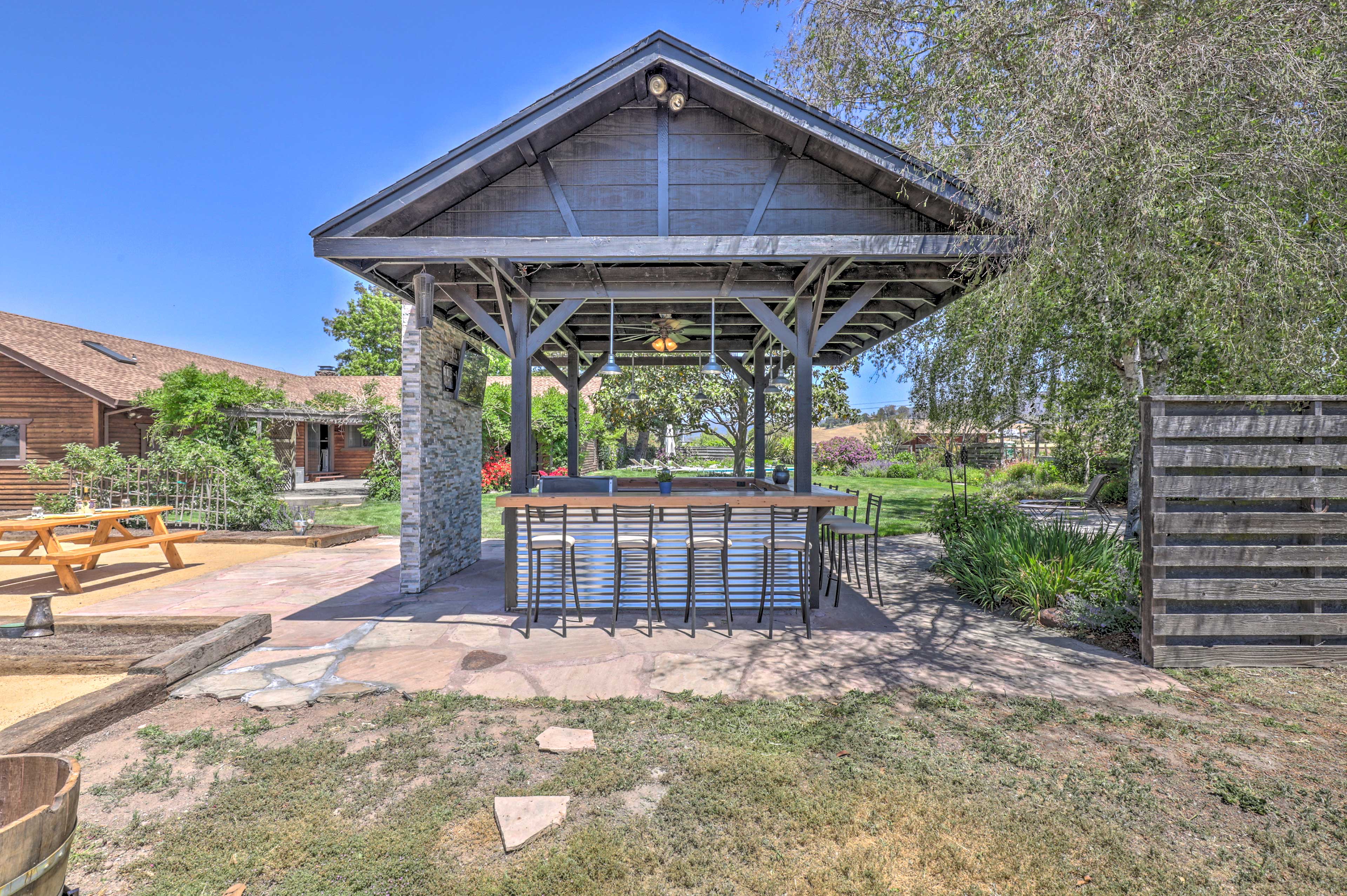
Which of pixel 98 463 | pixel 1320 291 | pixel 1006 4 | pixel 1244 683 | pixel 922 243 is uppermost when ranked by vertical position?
pixel 1006 4

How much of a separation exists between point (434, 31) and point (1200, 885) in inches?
491

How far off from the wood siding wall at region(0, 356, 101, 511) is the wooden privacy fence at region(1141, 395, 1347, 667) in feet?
59.7

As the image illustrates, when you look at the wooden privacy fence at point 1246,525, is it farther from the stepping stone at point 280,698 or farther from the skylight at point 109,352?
the skylight at point 109,352

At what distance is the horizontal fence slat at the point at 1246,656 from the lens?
13.1 ft

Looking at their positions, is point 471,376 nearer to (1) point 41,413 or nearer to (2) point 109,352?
(1) point 41,413

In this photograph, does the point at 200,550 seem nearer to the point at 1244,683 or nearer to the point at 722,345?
the point at 722,345

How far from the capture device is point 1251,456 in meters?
3.98

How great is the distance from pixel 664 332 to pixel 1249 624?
6019 millimetres

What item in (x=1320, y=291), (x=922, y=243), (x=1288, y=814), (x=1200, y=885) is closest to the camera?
(x=1200, y=885)

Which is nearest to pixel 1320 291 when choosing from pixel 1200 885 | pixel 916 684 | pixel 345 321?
pixel 916 684

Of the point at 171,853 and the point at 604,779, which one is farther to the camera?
the point at 604,779

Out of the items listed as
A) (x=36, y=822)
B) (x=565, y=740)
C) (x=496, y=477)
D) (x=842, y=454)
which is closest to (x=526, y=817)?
(x=565, y=740)

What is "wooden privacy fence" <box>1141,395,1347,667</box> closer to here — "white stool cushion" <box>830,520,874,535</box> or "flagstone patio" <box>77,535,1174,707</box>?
"flagstone patio" <box>77,535,1174,707</box>

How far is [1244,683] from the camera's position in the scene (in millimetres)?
3746
